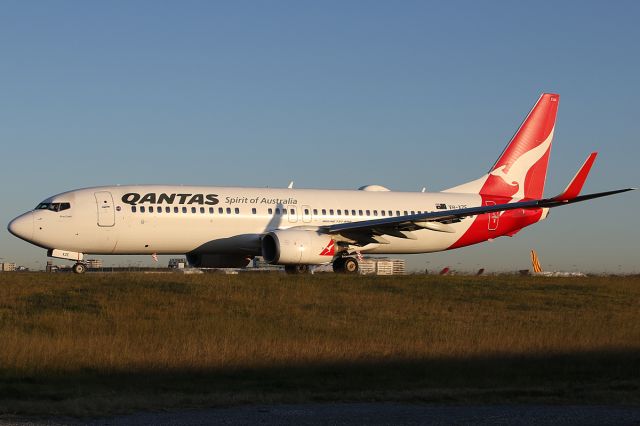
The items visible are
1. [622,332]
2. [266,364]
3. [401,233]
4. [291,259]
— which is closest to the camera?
[266,364]

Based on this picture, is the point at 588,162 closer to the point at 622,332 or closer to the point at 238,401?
the point at 622,332

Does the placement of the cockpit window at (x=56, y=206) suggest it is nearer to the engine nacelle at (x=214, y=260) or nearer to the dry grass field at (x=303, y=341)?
the dry grass field at (x=303, y=341)

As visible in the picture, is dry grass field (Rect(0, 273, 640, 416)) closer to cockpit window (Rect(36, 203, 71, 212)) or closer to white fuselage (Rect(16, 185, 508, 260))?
white fuselage (Rect(16, 185, 508, 260))

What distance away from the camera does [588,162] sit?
133ft

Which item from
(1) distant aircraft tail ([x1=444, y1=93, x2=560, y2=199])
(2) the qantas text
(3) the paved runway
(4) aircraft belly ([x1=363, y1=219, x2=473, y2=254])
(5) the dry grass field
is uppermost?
(1) distant aircraft tail ([x1=444, y1=93, x2=560, y2=199])

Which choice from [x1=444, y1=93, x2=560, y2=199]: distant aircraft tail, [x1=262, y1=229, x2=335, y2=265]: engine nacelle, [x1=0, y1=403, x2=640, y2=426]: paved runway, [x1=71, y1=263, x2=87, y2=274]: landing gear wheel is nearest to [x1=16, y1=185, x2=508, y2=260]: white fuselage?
[x1=71, y1=263, x2=87, y2=274]: landing gear wheel

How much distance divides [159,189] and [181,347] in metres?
17.5

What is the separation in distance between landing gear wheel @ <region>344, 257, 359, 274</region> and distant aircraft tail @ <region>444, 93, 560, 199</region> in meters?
8.59

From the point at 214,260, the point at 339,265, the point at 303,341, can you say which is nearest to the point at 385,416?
the point at 303,341

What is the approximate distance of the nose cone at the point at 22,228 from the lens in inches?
1485

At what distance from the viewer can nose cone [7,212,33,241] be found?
3772 centimetres

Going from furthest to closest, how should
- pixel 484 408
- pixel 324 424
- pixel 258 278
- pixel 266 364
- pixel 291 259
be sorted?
pixel 291 259, pixel 258 278, pixel 266 364, pixel 484 408, pixel 324 424

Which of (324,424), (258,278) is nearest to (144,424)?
(324,424)

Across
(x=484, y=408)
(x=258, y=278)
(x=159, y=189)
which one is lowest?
(x=484, y=408)
